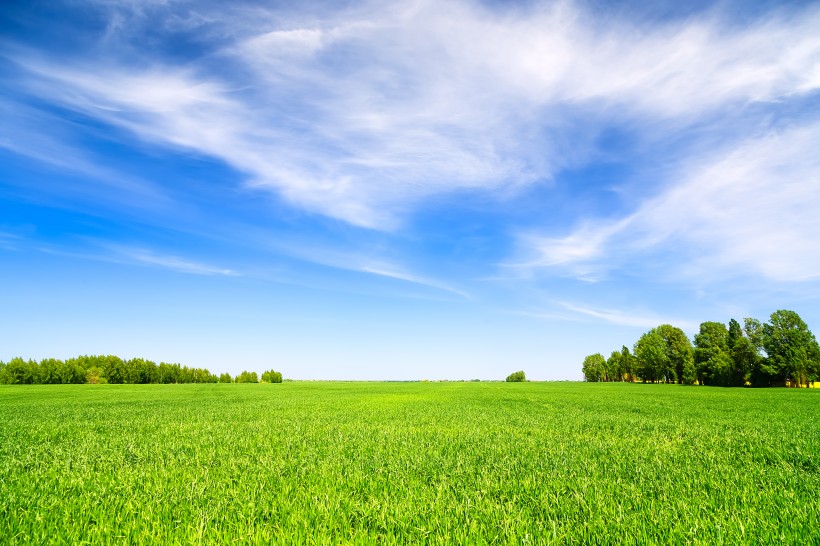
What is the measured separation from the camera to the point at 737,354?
72125 mm

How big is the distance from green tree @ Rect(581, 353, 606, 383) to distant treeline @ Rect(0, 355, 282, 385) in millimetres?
127140

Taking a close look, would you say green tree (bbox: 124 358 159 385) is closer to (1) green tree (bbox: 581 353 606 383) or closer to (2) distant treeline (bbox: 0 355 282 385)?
(2) distant treeline (bbox: 0 355 282 385)

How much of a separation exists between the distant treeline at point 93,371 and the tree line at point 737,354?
114m

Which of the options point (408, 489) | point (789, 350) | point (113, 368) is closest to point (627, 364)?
point (789, 350)

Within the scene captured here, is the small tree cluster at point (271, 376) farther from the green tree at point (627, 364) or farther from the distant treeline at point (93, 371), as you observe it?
the green tree at point (627, 364)

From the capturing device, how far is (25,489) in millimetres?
5730

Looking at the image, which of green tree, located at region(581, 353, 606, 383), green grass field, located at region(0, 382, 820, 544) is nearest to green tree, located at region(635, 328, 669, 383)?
green tree, located at region(581, 353, 606, 383)

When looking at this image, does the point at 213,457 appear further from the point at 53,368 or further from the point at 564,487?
the point at 53,368

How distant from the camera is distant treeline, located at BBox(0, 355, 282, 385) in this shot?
3073 inches

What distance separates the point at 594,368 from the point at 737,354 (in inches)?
2952

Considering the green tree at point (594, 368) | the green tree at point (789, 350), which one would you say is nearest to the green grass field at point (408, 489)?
the green tree at point (789, 350)

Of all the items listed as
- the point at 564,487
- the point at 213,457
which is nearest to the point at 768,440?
the point at 564,487

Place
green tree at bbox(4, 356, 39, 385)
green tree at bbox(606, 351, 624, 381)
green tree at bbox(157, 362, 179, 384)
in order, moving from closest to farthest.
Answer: green tree at bbox(4, 356, 39, 385) < green tree at bbox(157, 362, 179, 384) < green tree at bbox(606, 351, 624, 381)

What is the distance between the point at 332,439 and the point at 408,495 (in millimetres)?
5127
